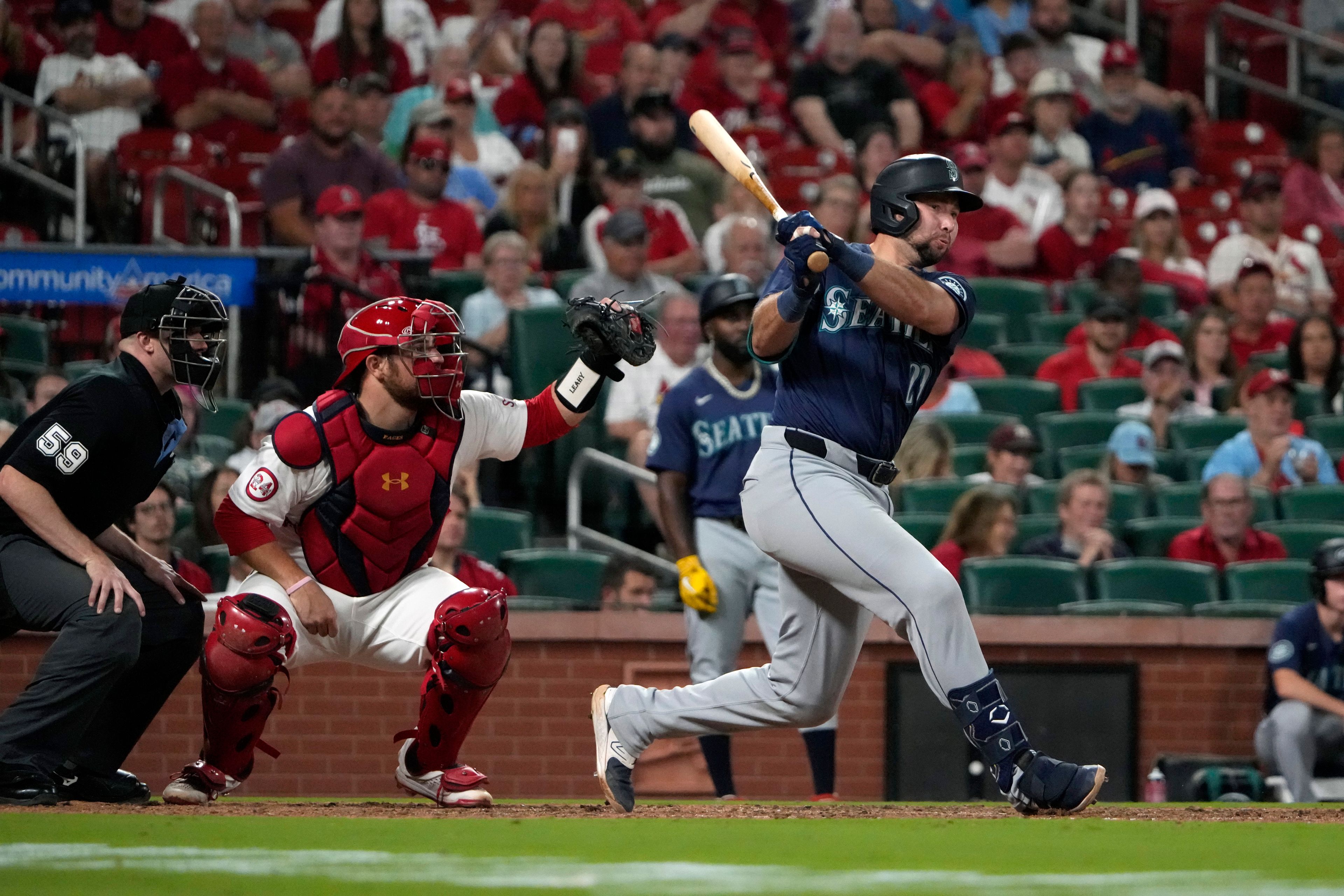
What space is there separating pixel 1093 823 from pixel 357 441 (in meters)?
2.29

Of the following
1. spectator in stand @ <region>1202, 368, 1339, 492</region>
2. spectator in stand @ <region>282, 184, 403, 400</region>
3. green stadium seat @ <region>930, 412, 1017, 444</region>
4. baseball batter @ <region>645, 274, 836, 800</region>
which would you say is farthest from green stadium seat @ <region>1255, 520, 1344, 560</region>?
spectator in stand @ <region>282, 184, 403, 400</region>

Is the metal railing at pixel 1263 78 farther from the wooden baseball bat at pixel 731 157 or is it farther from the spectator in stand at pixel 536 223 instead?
the wooden baseball bat at pixel 731 157

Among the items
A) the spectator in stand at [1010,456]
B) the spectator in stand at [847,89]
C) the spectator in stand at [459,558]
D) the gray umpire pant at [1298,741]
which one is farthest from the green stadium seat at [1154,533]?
the spectator in stand at [847,89]

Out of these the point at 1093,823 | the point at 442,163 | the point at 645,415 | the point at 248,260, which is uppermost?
the point at 442,163

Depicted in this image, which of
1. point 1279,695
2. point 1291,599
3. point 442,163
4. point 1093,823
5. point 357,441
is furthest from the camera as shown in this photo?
point 442,163

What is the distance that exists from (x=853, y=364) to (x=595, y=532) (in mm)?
4024

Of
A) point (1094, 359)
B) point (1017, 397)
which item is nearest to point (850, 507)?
point (1017, 397)

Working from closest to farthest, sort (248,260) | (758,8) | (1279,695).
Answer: (1279,695) < (248,260) < (758,8)

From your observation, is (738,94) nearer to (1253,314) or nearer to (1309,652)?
(1253,314)

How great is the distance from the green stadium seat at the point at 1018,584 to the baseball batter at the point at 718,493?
3.84ft

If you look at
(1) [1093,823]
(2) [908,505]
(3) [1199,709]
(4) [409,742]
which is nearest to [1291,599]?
(3) [1199,709]

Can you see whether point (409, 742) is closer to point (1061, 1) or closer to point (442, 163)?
point (442, 163)

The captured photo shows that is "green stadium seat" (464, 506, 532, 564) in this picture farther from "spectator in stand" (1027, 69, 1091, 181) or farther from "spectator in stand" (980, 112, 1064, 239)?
"spectator in stand" (1027, 69, 1091, 181)

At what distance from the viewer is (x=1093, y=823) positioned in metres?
4.87
